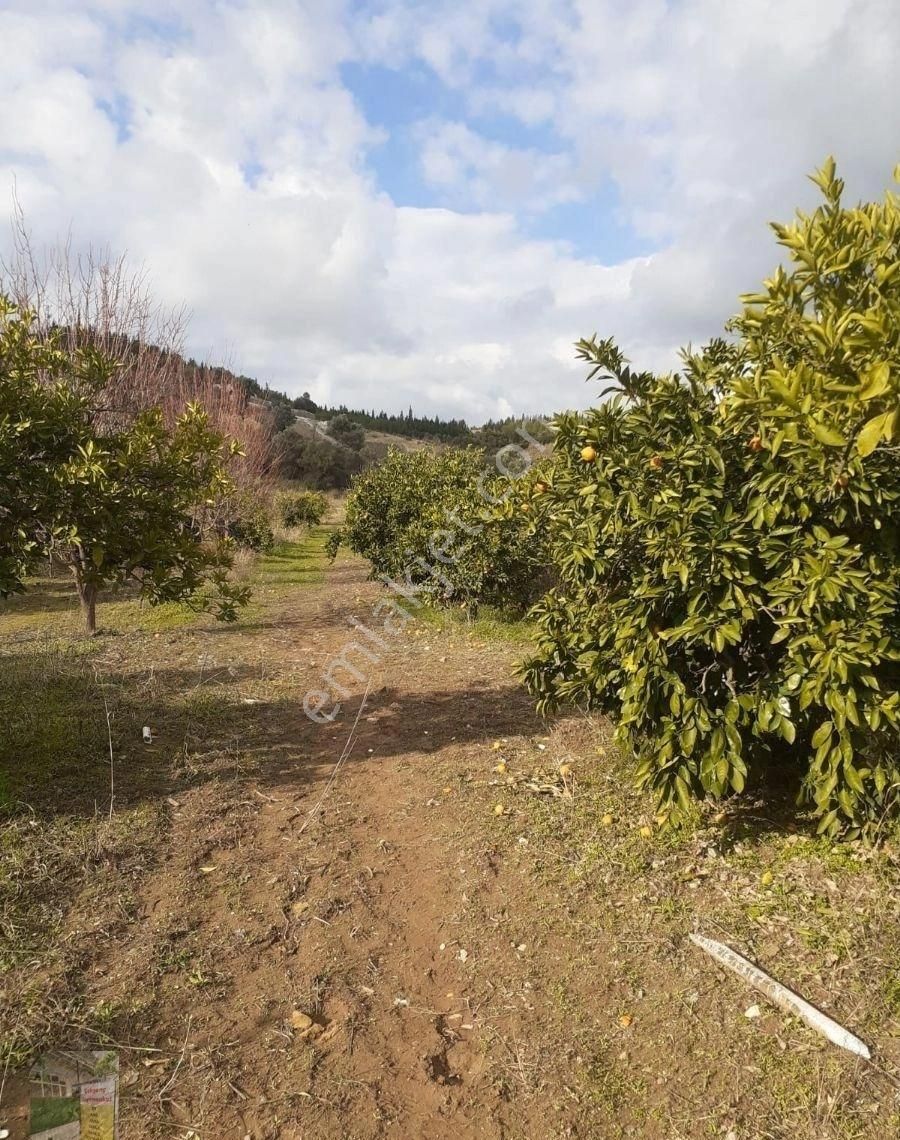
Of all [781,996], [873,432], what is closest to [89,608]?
[781,996]

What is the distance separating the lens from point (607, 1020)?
104 inches

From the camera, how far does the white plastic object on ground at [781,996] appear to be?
240 centimetres

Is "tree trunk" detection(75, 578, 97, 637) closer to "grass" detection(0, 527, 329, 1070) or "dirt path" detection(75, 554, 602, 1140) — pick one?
"grass" detection(0, 527, 329, 1070)

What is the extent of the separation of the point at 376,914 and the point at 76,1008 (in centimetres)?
127

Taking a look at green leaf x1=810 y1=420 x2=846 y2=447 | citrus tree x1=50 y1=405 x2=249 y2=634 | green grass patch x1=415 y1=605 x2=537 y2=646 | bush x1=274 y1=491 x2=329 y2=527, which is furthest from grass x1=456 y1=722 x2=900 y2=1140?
bush x1=274 y1=491 x2=329 y2=527

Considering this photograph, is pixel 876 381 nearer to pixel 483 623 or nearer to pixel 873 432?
pixel 873 432

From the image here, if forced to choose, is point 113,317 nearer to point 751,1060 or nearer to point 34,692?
point 34,692

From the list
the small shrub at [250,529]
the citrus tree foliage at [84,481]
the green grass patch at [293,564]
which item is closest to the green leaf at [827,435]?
the citrus tree foliage at [84,481]

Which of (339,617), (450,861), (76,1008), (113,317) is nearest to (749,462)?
(450,861)

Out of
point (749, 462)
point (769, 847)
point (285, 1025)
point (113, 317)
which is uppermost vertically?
point (113, 317)

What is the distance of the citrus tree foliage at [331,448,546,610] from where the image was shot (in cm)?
945

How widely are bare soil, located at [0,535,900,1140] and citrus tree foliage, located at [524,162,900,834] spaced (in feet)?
1.79

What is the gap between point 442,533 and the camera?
33.0 feet

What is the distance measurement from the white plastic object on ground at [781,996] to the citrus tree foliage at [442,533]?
4188mm
